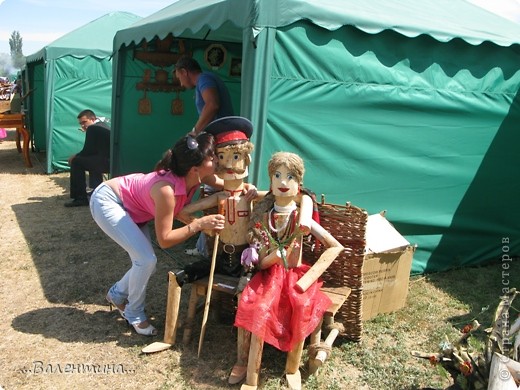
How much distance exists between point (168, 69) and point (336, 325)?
15.2 feet

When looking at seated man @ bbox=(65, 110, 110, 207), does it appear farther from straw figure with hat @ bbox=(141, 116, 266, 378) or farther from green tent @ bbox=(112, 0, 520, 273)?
straw figure with hat @ bbox=(141, 116, 266, 378)

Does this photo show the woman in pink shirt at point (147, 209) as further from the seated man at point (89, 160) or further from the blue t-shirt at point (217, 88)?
the seated man at point (89, 160)

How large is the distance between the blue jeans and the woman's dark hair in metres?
0.49

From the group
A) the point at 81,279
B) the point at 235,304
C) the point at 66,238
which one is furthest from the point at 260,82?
the point at 66,238

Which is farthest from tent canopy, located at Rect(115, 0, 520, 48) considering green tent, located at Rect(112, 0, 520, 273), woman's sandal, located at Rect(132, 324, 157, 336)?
woman's sandal, located at Rect(132, 324, 157, 336)

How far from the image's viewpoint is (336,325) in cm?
326

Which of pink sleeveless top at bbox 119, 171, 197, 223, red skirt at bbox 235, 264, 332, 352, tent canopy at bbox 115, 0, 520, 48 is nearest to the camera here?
red skirt at bbox 235, 264, 332, 352

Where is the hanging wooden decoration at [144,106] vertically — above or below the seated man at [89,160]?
above

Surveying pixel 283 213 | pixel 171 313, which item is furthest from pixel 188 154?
pixel 171 313

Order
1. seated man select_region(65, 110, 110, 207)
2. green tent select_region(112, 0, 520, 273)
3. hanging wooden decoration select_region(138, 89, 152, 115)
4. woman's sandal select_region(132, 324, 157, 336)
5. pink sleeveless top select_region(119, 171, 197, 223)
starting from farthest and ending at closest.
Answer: seated man select_region(65, 110, 110, 207)
hanging wooden decoration select_region(138, 89, 152, 115)
green tent select_region(112, 0, 520, 273)
woman's sandal select_region(132, 324, 157, 336)
pink sleeveless top select_region(119, 171, 197, 223)

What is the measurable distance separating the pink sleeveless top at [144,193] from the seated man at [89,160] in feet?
13.1

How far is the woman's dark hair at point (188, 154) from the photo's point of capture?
9.89 feet

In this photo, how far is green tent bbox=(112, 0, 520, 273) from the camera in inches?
144

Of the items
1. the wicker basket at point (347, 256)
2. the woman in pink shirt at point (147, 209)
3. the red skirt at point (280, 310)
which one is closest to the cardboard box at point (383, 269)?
the wicker basket at point (347, 256)
